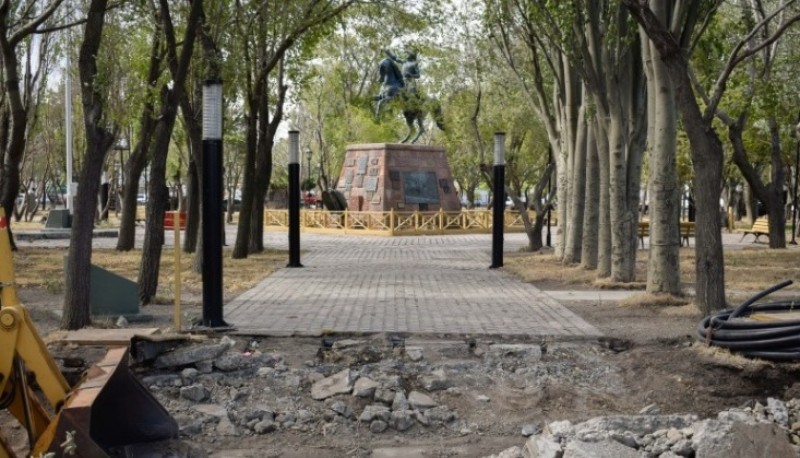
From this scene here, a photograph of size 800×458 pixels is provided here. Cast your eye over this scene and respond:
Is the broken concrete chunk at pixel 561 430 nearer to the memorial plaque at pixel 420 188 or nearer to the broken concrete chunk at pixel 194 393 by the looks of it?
the broken concrete chunk at pixel 194 393

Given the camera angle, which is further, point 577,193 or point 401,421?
point 577,193

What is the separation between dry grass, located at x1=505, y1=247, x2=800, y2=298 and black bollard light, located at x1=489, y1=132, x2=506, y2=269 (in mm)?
429

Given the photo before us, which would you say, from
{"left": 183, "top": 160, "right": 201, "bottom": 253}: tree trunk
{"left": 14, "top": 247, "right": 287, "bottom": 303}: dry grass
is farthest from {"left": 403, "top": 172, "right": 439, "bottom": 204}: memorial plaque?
{"left": 183, "top": 160, "right": 201, "bottom": 253}: tree trunk

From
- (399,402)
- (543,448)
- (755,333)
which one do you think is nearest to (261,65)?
(399,402)

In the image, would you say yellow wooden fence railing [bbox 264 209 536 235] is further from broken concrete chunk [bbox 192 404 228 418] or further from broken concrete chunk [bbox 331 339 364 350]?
broken concrete chunk [bbox 192 404 228 418]

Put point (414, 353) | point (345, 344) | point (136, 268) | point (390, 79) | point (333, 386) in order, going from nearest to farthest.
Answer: point (333, 386) < point (414, 353) < point (345, 344) < point (136, 268) < point (390, 79)

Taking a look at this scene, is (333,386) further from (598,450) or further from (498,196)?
(498,196)

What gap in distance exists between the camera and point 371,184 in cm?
3884

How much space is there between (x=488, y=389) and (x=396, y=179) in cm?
3006

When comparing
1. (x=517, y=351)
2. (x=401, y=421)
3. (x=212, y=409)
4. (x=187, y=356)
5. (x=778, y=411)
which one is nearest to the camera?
(x=778, y=411)

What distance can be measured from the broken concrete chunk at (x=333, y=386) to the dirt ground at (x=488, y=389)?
0.28ft

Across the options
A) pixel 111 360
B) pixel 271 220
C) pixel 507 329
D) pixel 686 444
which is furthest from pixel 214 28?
pixel 271 220

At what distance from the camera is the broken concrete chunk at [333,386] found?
Result: 8.31 metres

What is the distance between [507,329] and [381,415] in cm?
371
